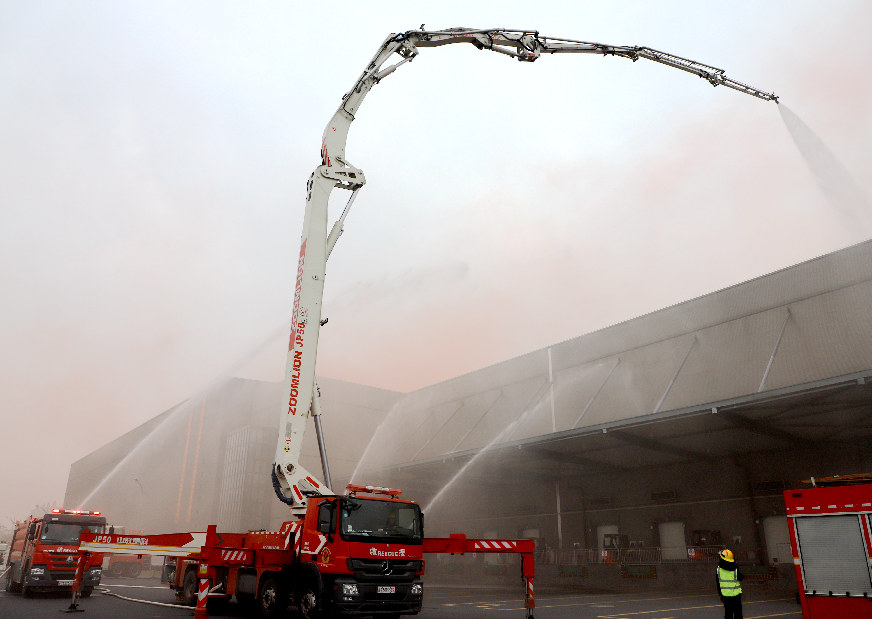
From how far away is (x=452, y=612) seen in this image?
15.8 m

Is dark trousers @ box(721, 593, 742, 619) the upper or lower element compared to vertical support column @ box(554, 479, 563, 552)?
lower

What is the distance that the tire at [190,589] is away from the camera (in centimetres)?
1619

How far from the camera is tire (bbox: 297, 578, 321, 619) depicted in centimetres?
1134

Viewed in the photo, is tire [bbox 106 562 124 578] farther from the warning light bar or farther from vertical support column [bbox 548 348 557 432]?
the warning light bar

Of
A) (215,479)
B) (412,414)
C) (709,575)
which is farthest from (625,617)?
(215,479)

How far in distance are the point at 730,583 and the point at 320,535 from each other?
7.45 m

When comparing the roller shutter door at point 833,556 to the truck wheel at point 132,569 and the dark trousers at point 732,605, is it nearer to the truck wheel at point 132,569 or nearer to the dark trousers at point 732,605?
the dark trousers at point 732,605

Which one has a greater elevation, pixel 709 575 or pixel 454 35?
pixel 454 35

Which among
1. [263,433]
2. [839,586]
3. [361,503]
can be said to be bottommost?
[839,586]

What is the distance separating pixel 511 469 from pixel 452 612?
1864 centimetres

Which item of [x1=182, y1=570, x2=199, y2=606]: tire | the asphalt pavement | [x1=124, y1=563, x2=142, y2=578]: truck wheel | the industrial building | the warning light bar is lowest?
[x1=124, y1=563, x2=142, y2=578]: truck wheel

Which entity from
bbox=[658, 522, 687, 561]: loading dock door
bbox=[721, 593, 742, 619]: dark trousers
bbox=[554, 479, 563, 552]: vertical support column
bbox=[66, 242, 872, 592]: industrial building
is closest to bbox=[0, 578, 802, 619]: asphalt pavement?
bbox=[721, 593, 742, 619]: dark trousers

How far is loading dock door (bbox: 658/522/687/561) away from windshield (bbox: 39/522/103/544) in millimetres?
24999

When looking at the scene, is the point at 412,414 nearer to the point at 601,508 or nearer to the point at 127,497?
the point at 601,508
